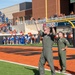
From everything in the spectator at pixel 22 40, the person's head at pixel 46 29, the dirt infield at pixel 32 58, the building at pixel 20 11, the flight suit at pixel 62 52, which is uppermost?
the building at pixel 20 11

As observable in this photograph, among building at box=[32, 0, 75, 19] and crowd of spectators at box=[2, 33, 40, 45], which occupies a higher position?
building at box=[32, 0, 75, 19]

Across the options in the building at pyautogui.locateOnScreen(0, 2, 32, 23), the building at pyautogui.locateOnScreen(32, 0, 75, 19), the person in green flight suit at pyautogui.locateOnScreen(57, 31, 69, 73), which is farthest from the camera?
the building at pyautogui.locateOnScreen(0, 2, 32, 23)

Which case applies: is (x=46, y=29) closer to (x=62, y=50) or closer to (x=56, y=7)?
(x=62, y=50)

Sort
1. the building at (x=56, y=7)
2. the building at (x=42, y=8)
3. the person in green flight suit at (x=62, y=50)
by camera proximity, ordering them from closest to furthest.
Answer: the person in green flight suit at (x=62, y=50) < the building at (x=56, y=7) < the building at (x=42, y=8)

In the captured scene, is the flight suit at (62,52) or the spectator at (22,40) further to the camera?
the spectator at (22,40)

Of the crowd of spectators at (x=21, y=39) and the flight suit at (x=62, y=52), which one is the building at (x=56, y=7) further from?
the flight suit at (x=62, y=52)

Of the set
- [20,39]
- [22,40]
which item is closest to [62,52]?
[22,40]

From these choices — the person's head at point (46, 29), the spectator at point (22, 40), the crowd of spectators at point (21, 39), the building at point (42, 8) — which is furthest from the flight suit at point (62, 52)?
the building at point (42, 8)

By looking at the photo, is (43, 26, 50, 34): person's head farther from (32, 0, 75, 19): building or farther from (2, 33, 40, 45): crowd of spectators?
(32, 0, 75, 19): building

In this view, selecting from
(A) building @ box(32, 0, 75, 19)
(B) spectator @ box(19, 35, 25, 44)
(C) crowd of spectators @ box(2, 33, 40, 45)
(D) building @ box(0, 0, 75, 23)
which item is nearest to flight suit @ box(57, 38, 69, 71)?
(C) crowd of spectators @ box(2, 33, 40, 45)

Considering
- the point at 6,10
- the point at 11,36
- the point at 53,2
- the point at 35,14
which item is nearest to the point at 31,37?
the point at 11,36

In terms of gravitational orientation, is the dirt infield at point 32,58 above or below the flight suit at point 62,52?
below

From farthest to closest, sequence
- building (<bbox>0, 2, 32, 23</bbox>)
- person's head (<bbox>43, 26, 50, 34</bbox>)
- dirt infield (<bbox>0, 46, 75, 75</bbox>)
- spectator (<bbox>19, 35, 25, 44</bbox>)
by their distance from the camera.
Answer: building (<bbox>0, 2, 32, 23</bbox>) < spectator (<bbox>19, 35, 25, 44</bbox>) < dirt infield (<bbox>0, 46, 75, 75</bbox>) < person's head (<bbox>43, 26, 50, 34</bbox>)

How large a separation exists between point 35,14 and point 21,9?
15.1 meters
